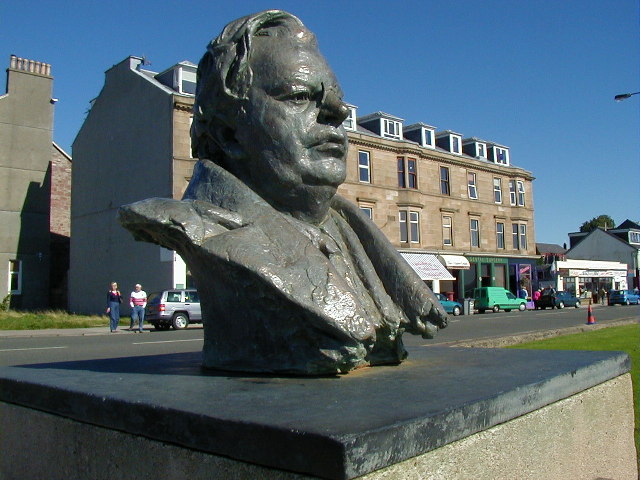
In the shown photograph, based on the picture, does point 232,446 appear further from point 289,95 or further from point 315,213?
point 289,95

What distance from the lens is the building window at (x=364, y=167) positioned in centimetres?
3206

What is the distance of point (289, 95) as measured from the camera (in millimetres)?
3721

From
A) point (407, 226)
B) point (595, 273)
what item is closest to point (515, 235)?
point (407, 226)

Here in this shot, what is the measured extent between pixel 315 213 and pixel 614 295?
41855 mm

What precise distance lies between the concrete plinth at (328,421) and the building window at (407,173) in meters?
30.2

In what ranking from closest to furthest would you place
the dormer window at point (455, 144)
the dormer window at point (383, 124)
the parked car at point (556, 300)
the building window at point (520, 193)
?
the dormer window at point (383, 124)
the parked car at point (556, 300)
the dormer window at point (455, 144)
the building window at point (520, 193)

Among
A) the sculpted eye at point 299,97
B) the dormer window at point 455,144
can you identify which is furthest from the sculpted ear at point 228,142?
the dormer window at point 455,144

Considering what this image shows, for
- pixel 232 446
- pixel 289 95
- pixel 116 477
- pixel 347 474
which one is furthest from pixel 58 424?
pixel 289 95

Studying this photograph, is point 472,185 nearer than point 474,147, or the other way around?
point 472,185

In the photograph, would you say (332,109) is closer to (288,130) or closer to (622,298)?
(288,130)

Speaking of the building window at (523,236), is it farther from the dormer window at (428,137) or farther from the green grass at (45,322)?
the green grass at (45,322)

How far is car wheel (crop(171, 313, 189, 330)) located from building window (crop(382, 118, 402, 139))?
17.8 metres

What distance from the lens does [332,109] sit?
3949mm

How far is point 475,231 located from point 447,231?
2797 millimetres
